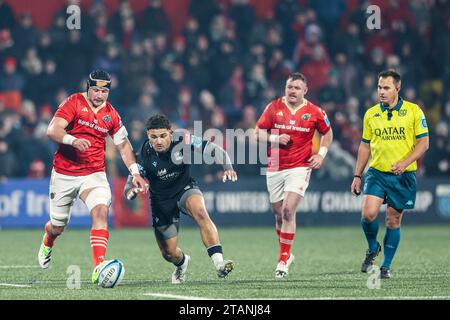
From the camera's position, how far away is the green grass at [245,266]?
10977 mm

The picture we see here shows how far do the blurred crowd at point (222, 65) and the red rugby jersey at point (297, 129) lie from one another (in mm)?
8205

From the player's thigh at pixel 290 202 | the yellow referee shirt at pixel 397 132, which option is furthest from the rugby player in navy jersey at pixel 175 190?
the yellow referee shirt at pixel 397 132

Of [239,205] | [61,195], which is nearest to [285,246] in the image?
[61,195]

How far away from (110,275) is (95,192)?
1449mm

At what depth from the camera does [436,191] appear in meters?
23.7

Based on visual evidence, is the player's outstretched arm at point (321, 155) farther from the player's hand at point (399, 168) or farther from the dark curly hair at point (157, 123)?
the dark curly hair at point (157, 123)

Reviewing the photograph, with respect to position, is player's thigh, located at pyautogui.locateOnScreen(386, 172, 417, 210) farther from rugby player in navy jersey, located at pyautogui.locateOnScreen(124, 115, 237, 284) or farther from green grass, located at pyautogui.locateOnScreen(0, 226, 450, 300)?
rugby player in navy jersey, located at pyautogui.locateOnScreen(124, 115, 237, 284)

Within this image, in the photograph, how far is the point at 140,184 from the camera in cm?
1202

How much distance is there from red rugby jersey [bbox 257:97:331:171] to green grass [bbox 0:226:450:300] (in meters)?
1.41

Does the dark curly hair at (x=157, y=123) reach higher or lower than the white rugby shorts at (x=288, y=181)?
higher

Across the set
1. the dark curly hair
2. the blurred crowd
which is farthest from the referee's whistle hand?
the blurred crowd

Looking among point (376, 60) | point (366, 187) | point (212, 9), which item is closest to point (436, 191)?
point (376, 60)

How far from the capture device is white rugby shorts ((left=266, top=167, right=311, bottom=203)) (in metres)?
14.0

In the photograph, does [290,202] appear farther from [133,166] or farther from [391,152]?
[133,166]
